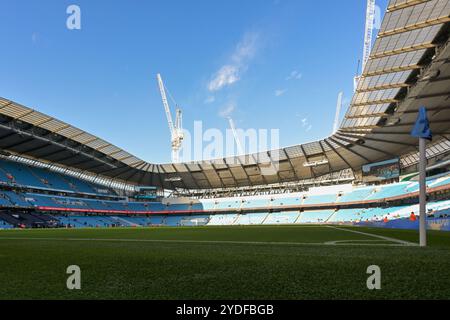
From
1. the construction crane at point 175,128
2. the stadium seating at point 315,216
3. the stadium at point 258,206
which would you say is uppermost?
the construction crane at point 175,128

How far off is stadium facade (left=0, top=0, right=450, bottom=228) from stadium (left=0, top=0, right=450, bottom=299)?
256 mm

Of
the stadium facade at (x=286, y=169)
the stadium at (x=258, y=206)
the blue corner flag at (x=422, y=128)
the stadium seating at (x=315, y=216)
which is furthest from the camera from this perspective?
the stadium seating at (x=315, y=216)

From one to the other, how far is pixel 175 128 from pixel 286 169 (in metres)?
63.3

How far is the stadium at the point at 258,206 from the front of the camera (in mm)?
4855

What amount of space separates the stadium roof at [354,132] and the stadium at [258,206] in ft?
0.64

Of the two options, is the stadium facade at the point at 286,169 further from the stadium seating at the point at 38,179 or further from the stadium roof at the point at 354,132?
the stadium seating at the point at 38,179

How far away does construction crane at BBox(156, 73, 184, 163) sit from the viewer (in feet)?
422

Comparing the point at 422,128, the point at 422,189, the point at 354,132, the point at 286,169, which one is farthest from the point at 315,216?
the point at 422,189

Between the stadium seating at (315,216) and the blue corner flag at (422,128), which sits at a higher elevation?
the blue corner flag at (422,128)

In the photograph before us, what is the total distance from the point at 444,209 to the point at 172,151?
103 meters

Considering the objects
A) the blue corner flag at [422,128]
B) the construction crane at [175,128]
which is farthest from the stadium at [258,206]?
the construction crane at [175,128]

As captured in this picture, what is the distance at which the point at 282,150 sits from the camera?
73500mm
